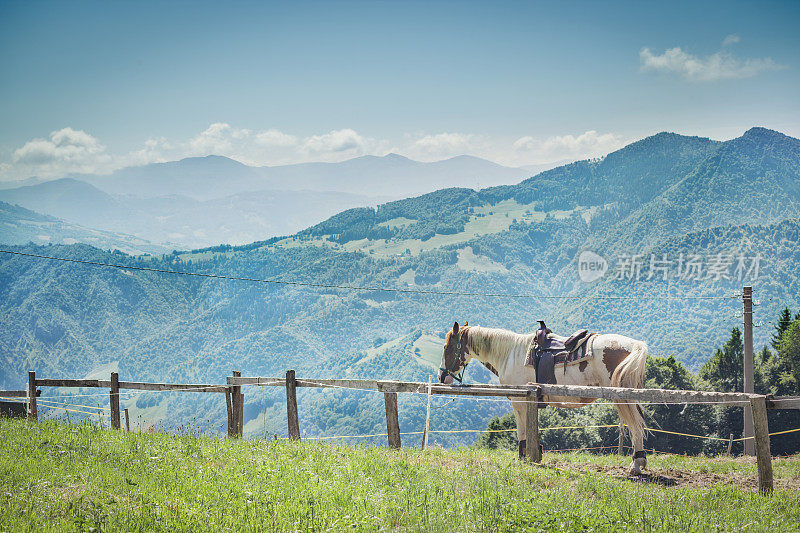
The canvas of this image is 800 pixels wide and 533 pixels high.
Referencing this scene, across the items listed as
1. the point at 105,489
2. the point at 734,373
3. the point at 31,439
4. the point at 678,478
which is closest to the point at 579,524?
the point at 678,478

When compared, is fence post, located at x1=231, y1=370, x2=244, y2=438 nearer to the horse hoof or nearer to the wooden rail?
the wooden rail

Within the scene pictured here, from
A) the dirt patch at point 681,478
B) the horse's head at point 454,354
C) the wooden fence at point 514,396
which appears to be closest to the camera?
the wooden fence at point 514,396

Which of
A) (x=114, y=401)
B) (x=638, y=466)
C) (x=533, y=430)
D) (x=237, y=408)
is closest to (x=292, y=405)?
(x=237, y=408)

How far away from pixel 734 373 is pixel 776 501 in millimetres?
54246

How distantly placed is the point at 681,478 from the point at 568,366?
9.29 feet

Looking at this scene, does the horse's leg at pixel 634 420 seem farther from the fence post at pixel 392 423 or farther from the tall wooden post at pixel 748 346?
the tall wooden post at pixel 748 346

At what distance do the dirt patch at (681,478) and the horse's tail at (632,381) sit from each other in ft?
2.32

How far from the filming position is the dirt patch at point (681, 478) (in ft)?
27.0

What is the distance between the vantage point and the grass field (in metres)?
5.86

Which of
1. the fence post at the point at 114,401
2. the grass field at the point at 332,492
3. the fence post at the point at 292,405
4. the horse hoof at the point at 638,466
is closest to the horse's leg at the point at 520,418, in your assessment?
the grass field at the point at 332,492

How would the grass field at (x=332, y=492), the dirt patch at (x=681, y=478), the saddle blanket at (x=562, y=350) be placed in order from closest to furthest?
the grass field at (x=332, y=492)
the dirt patch at (x=681, y=478)
the saddle blanket at (x=562, y=350)

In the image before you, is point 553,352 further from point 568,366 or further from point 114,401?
point 114,401

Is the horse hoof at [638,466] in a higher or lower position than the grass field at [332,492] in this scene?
lower

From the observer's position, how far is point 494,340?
12.1 meters
